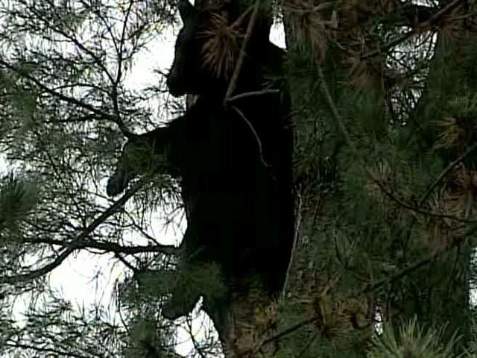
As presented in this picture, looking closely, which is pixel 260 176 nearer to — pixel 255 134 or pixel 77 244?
pixel 255 134

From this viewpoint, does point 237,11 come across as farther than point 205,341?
No

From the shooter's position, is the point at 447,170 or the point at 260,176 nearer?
the point at 447,170

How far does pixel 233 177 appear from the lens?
7.52 ft

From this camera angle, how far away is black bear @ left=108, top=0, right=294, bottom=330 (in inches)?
88.2

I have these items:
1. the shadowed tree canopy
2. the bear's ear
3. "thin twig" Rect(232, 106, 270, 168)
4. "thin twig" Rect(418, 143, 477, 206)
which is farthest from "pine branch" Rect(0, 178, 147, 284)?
"thin twig" Rect(418, 143, 477, 206)

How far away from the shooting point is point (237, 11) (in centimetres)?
201

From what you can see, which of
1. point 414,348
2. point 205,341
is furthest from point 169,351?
point 414,348

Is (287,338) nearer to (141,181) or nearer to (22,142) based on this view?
(141,181)

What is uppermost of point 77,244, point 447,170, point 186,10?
→ point 186,10

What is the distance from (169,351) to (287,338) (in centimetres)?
51

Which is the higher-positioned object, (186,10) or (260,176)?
(186,10)

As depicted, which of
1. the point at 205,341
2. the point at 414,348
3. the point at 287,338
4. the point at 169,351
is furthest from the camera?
the point at 205,341

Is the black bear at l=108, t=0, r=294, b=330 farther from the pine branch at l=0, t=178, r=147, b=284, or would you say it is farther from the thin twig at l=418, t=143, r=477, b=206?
the thin twig at l=418, t=143, r=477, b=206

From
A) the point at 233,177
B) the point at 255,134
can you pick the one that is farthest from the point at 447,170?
the point at 233,177
